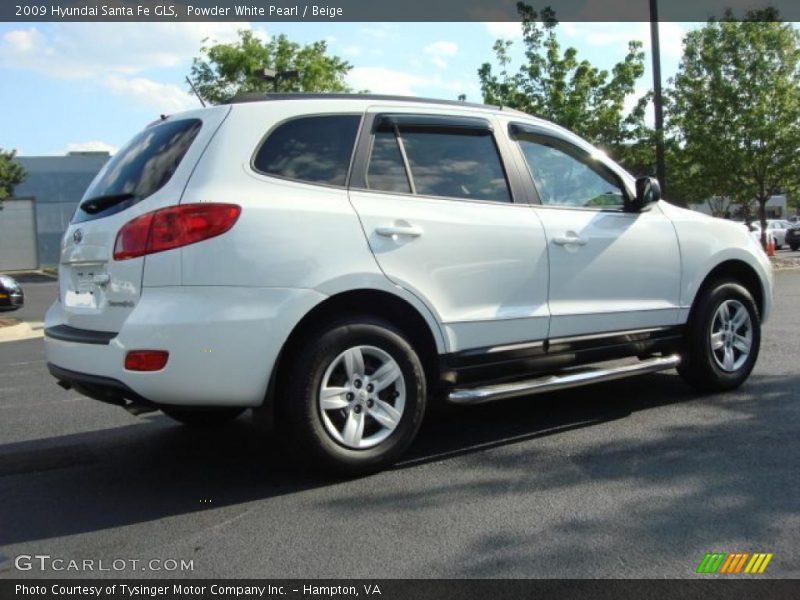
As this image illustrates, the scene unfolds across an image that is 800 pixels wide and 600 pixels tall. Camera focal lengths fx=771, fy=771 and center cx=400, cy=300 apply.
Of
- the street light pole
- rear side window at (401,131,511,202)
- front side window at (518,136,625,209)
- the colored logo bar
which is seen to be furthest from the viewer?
the street light pole

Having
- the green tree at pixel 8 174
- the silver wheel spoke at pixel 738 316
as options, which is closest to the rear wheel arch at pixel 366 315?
the silver wheel spoke at pixel 738 316

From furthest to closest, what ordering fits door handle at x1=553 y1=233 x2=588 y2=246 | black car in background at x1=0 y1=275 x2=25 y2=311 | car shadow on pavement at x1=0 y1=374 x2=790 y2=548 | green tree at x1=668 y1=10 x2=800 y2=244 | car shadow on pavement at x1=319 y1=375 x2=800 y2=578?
green tree at x1=668 y1=10 x2=800 y2=244 → black car in background at x1=0 y1=275 x2=25 y2=311 → door handle at x1=553 y1=233 x2=588 y2=246 → car shadow on pavement at x1=0 y1=374 x2=790 y2=548 → car shadow on pavement at x1=319 y1=375 x2=800 y2=578

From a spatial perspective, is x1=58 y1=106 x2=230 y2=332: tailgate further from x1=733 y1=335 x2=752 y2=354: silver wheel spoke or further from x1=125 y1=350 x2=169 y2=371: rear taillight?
x1=733 y1=335 x2=752 y2=354: silver wheel spoke

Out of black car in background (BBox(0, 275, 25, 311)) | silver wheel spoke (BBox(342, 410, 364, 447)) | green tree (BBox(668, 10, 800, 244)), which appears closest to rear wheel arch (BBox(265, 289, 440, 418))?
silver wheel spoke (BBox(342, 410, 364, 447))

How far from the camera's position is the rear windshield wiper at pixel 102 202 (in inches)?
154

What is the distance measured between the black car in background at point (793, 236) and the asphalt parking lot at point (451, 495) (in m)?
36.5

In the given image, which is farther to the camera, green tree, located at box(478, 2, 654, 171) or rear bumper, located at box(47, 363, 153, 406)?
green tree, located at box(478, 2, 654, 171)

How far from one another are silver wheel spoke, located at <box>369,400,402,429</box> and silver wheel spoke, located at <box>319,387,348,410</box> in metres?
0.18

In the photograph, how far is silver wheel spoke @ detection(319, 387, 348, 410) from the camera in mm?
3844

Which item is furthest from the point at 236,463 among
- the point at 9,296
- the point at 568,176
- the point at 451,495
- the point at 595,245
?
the point at 9,296

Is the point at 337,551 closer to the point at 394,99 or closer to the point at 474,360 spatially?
the point at 474,360

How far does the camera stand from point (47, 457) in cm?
466

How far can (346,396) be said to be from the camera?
155 inches

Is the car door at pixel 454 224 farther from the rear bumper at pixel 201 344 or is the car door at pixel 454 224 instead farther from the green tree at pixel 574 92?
the green tree at pixel 574 92
